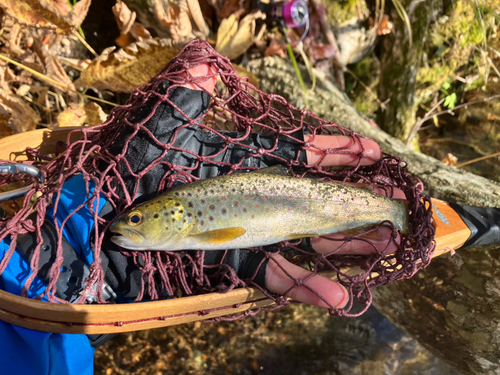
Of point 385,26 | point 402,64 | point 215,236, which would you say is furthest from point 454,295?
point 385,26

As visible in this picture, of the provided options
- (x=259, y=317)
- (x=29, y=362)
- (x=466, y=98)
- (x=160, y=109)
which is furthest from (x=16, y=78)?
(x=466, y=98)

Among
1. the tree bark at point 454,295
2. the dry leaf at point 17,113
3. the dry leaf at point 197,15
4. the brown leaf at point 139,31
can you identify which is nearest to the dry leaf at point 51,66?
the dry leaf at point 17,113

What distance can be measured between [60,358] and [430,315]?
2.74m

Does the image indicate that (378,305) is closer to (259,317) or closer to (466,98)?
(259,317)

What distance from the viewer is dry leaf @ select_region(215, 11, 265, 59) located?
3.14 meters

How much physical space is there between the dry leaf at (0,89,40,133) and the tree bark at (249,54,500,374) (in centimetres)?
322

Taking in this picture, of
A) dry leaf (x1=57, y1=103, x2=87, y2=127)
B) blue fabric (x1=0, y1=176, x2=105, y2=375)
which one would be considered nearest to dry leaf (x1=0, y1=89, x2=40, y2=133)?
dry leaf (x1=57, y1=103, x2=87, y2=127)

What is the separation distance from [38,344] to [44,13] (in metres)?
2.33

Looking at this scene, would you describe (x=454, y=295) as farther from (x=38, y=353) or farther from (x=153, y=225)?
(x=38, y=353)

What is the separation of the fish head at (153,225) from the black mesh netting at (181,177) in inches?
5.9

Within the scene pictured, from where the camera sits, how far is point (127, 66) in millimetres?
2893

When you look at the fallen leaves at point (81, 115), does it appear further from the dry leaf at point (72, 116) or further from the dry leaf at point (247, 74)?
the dry leaf at point (247, 74)

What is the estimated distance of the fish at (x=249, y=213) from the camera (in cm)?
174

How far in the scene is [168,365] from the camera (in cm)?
279
